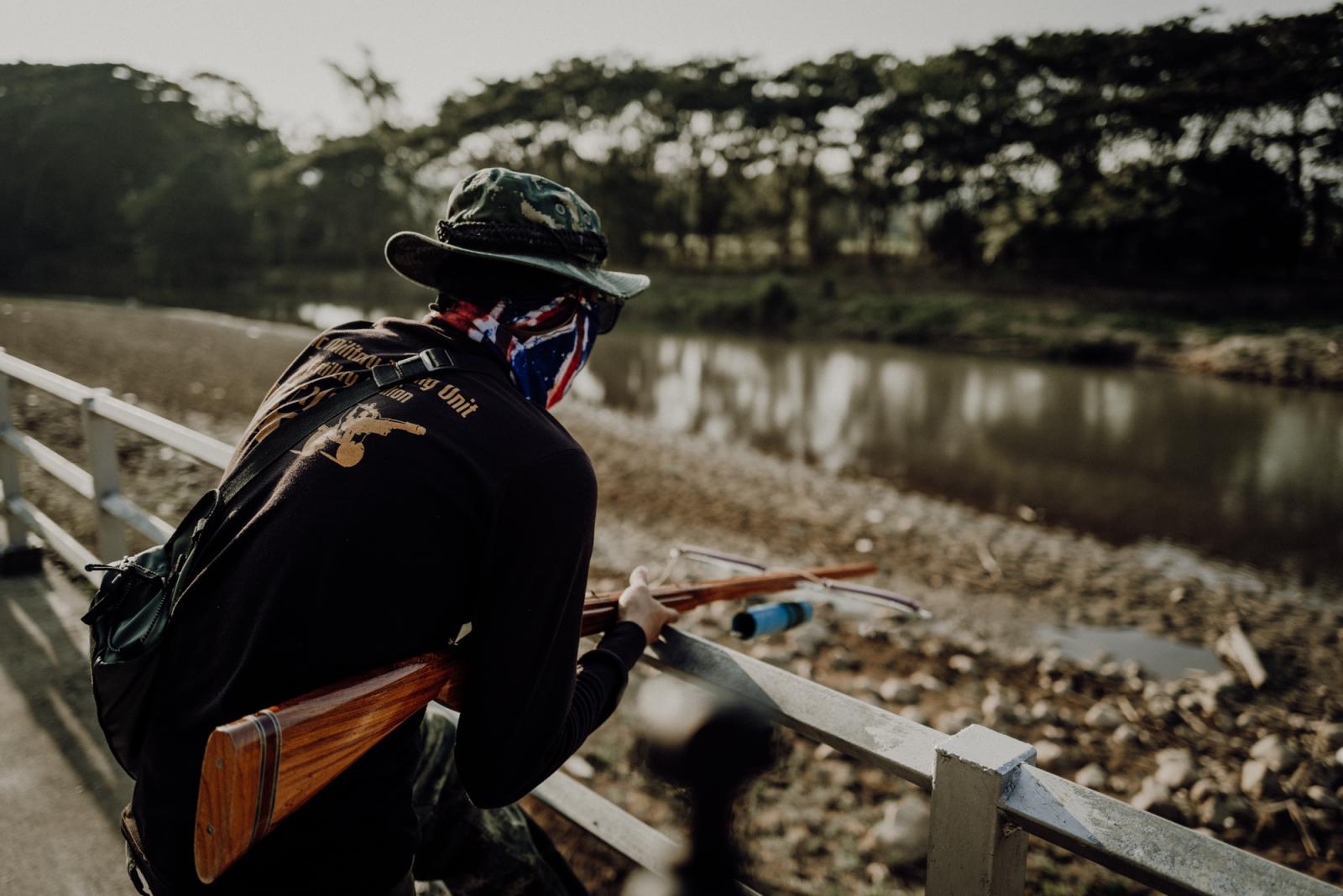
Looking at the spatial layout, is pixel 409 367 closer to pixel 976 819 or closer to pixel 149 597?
pixel 149 597

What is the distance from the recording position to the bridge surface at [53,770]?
229 cm

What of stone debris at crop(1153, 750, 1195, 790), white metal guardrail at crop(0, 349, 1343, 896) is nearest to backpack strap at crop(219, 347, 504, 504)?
white metal guardrail at crop(0, 349, 1343, 896)

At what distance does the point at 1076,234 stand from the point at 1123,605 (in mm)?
30051

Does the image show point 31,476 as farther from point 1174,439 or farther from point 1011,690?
point 1174,439

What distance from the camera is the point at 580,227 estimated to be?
1.63 meters

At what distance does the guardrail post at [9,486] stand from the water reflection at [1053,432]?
9.73 meters

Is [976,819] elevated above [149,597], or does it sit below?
below

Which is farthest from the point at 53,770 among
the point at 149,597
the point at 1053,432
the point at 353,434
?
the point at 1053,432

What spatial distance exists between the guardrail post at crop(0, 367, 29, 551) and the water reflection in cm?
973

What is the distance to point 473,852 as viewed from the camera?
2172 millimetres

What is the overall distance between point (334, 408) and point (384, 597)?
0.31m

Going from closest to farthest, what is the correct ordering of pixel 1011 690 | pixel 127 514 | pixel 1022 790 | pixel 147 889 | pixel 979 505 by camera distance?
pixel 1022 790 → pixel 147 889 → pixel 127 514 → pixel 1011 690 → pixel 979 505

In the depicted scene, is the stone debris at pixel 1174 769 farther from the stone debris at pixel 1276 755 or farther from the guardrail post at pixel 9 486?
the guardrail post at pixel 9 486

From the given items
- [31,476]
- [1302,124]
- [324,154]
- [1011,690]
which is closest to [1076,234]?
[1302,124]
